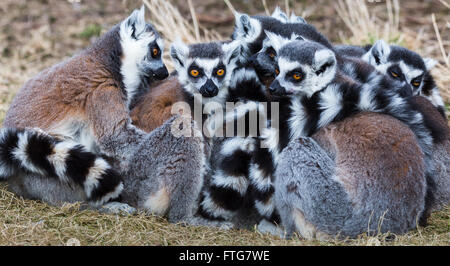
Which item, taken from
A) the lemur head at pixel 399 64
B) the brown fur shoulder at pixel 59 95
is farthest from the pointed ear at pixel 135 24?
the lemur head at pixel 399 64

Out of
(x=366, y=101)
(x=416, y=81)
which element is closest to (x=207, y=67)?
(x=366, y=101)

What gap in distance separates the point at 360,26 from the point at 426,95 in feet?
10.0

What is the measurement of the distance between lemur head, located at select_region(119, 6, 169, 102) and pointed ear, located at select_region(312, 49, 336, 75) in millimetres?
1596

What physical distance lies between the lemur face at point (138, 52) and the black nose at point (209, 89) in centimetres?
55

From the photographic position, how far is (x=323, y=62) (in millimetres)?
4926

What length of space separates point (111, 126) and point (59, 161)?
60cm

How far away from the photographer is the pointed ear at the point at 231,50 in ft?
18.2

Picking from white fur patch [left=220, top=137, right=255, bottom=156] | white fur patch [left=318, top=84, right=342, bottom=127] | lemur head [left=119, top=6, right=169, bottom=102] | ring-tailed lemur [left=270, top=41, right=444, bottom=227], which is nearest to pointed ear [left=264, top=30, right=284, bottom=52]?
ring-tailed lemur [left=270, top=41, right=444, bottom=227]

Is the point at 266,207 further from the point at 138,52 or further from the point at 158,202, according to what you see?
the point at 138,52

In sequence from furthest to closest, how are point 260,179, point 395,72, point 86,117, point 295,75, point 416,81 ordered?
point 416,81 → point 395,72 → point 86,117 → point 295,75 → point 260,179

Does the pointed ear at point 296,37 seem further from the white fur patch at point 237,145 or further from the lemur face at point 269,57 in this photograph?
the white fur patch at point 237,145

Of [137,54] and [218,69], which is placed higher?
[137,54]

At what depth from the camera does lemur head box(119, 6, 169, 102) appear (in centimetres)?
543

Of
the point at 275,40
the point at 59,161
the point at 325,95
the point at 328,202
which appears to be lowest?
the point at 328,202
